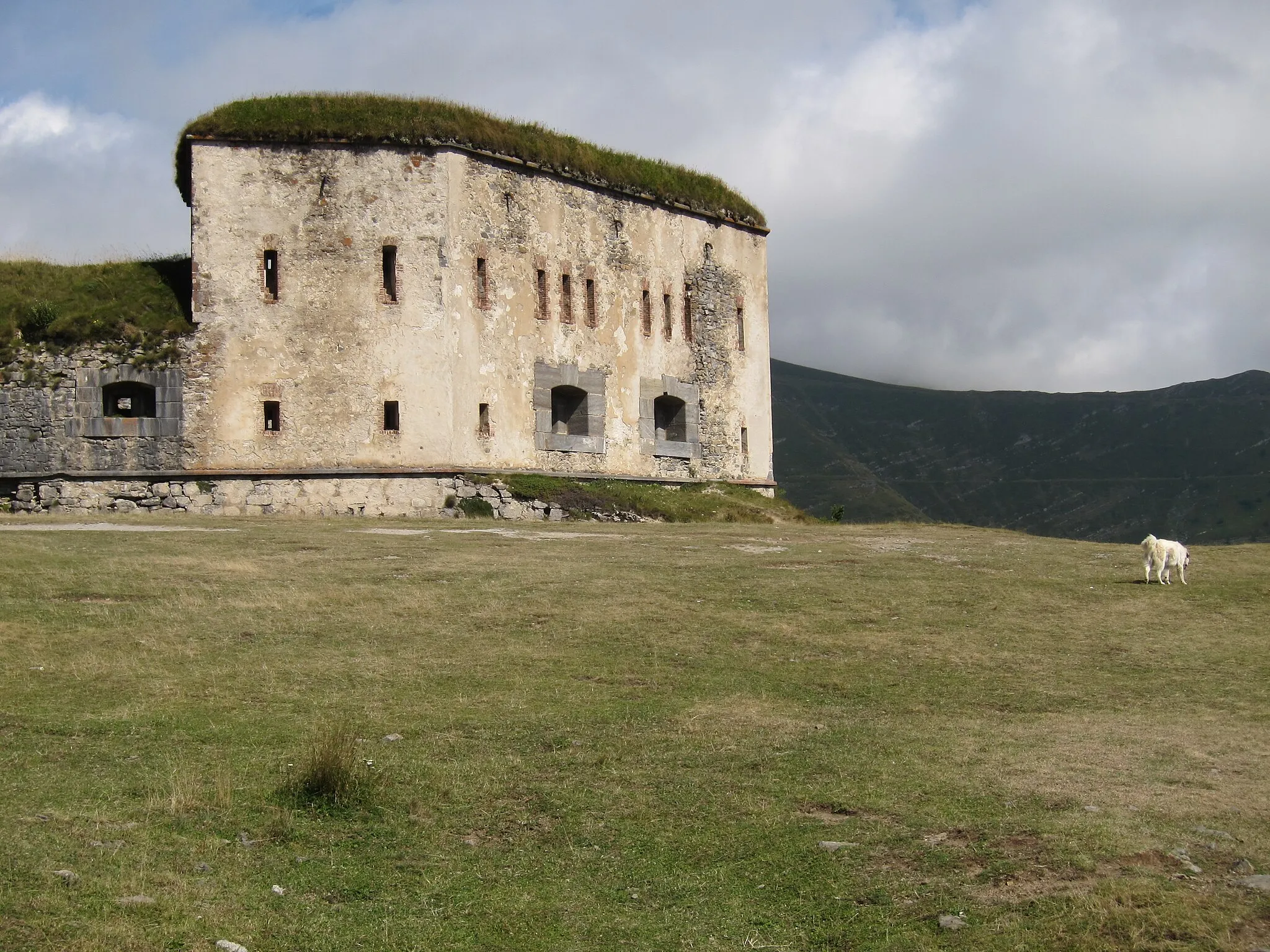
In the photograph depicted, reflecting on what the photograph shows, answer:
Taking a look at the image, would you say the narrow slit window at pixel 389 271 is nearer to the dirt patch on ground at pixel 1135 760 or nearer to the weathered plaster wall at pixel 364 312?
the weathered plaster wall at pixel 364 312

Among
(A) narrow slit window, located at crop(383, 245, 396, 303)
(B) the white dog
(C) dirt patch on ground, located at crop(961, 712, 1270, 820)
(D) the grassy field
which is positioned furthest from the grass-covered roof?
(C) dirt patch on ground, located at crop(961, 712, 1270, 820)

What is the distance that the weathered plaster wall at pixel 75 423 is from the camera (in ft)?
104

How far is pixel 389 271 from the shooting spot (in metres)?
33.2

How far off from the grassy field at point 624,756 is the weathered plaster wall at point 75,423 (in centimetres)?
1195

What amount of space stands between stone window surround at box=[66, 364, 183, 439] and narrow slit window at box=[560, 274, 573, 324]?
997cm

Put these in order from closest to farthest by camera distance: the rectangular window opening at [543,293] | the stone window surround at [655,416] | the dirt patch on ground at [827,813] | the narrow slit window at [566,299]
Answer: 1. the dirt patch on ground at [827,813]
2. the rectangular window opening at [543,293]
3. the narrow slit window at [566,299]
4. the stone window surround at [655,416]

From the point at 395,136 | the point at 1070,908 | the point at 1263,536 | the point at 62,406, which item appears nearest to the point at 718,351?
the point at 395,136

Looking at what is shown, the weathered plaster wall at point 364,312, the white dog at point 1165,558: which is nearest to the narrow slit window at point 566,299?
the weathered plaster wall at point 364,312

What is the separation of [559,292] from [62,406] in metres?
12.6

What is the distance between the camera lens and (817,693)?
1366cm

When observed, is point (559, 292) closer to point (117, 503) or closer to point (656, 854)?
point (117, 503)

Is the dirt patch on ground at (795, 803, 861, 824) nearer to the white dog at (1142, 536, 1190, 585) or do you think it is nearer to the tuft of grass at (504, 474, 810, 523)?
the white dog at (1142, 536, 1190, 585)

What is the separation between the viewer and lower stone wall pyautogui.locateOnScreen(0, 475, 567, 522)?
3153 centimetres

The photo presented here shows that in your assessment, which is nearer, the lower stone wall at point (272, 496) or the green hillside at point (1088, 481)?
the lower stone wall at point (272, 496)
